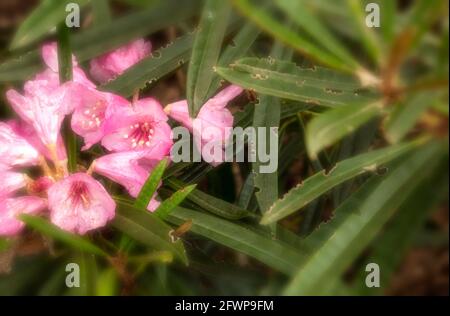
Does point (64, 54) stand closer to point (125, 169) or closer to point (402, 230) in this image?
point (125, 169)

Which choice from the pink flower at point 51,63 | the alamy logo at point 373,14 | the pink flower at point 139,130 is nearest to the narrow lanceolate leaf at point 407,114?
the alamy logo at point 373,14

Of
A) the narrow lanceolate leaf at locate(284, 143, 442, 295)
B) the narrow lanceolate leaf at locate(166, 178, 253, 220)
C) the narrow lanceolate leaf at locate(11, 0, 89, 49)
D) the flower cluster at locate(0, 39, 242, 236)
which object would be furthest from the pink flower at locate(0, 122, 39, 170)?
the narrow lanceolate leaf at locate(284, 143, 442, 295)

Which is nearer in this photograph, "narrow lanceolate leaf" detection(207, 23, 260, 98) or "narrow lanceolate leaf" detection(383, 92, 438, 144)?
"narrow lanceolate leaf" detection(383, 92, 438, 144)

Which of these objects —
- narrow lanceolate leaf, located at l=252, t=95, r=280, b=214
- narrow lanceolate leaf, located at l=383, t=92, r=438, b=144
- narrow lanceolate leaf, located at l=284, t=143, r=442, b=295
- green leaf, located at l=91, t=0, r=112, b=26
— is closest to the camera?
narrow lanceolate leaf, located at l=383, t=92, r=438, b=144

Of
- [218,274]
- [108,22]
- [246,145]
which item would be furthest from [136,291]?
[108,22]

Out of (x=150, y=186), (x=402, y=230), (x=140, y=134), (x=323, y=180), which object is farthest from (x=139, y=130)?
(x=402, y=230)

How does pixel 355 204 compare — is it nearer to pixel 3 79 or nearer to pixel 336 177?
pixel 336 177

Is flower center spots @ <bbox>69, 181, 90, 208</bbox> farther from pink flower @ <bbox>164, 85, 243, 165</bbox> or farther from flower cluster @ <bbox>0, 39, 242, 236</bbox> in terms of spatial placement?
pink flower @ <bbox>164, 85, 243, 165</bbox>
